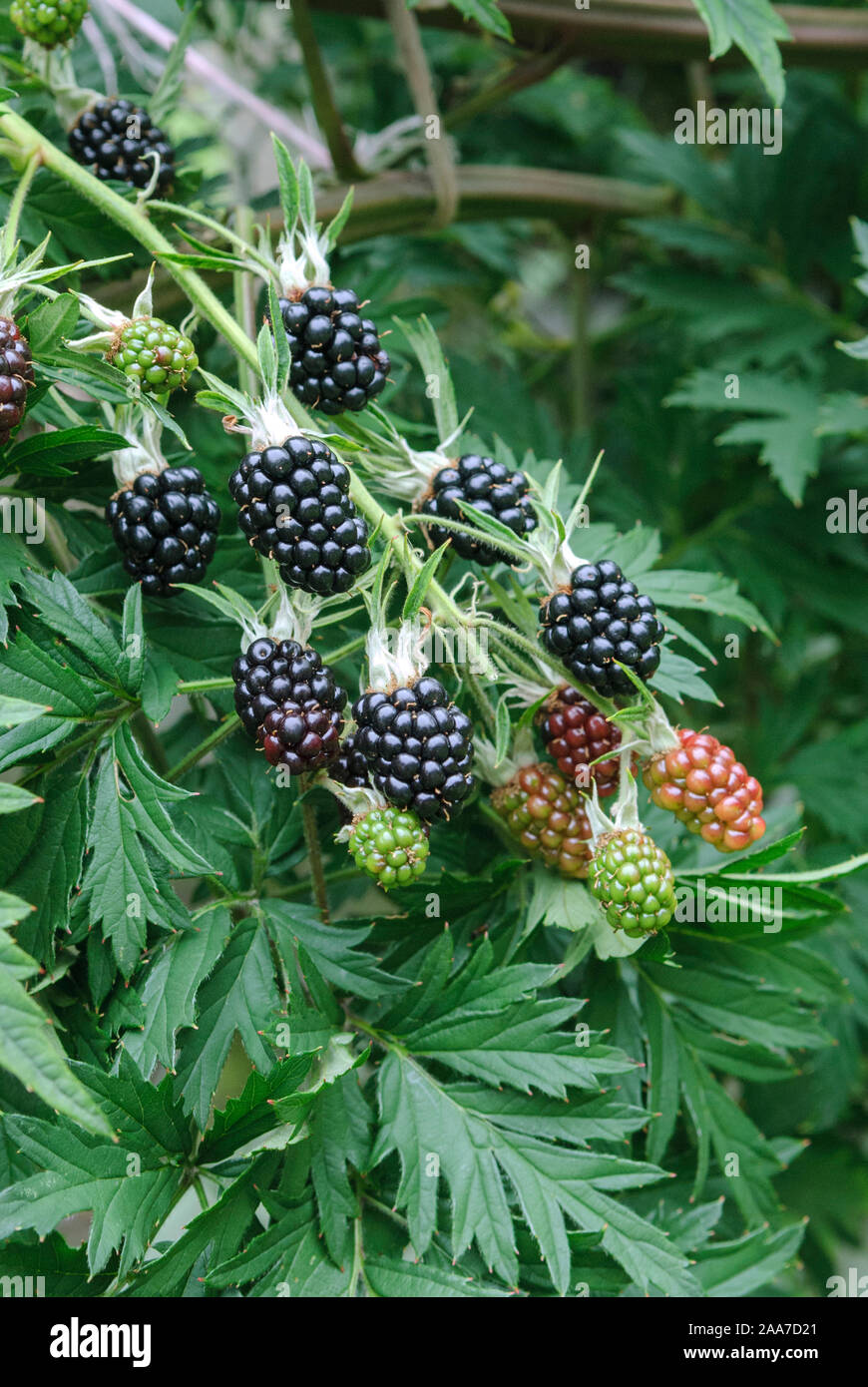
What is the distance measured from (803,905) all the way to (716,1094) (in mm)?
235

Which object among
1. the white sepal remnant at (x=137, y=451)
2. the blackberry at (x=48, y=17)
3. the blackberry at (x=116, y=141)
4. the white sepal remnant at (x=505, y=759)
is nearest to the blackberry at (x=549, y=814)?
the white sepal remnant at (x=505, y=759)

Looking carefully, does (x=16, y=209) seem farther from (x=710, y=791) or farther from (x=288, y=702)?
(x=710, y=791)

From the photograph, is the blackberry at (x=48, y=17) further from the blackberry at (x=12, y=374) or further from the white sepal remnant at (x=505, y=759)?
the white sepal remnant at (x=505, y=759)

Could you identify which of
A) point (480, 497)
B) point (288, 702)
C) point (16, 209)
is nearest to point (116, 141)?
point (16, 209)

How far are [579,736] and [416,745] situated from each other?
17 centimetres

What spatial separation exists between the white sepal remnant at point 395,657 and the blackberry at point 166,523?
0.62 feet

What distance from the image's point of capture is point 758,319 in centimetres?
159

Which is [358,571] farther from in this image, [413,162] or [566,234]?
[566,234]

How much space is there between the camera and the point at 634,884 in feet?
2.32

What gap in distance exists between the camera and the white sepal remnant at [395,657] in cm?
70

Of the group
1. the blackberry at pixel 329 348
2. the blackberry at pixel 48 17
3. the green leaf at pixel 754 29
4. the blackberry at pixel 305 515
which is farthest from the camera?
the green leaf at pixel 754 29

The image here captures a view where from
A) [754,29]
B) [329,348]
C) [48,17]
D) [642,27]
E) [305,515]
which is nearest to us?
[305,515]

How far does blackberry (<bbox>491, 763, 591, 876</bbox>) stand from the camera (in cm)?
81

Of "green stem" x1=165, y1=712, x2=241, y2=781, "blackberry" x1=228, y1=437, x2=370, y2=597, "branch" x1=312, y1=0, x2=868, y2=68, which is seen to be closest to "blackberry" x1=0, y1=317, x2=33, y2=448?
"blackberry" x1=228, y1=437, x2=370, y2=597
